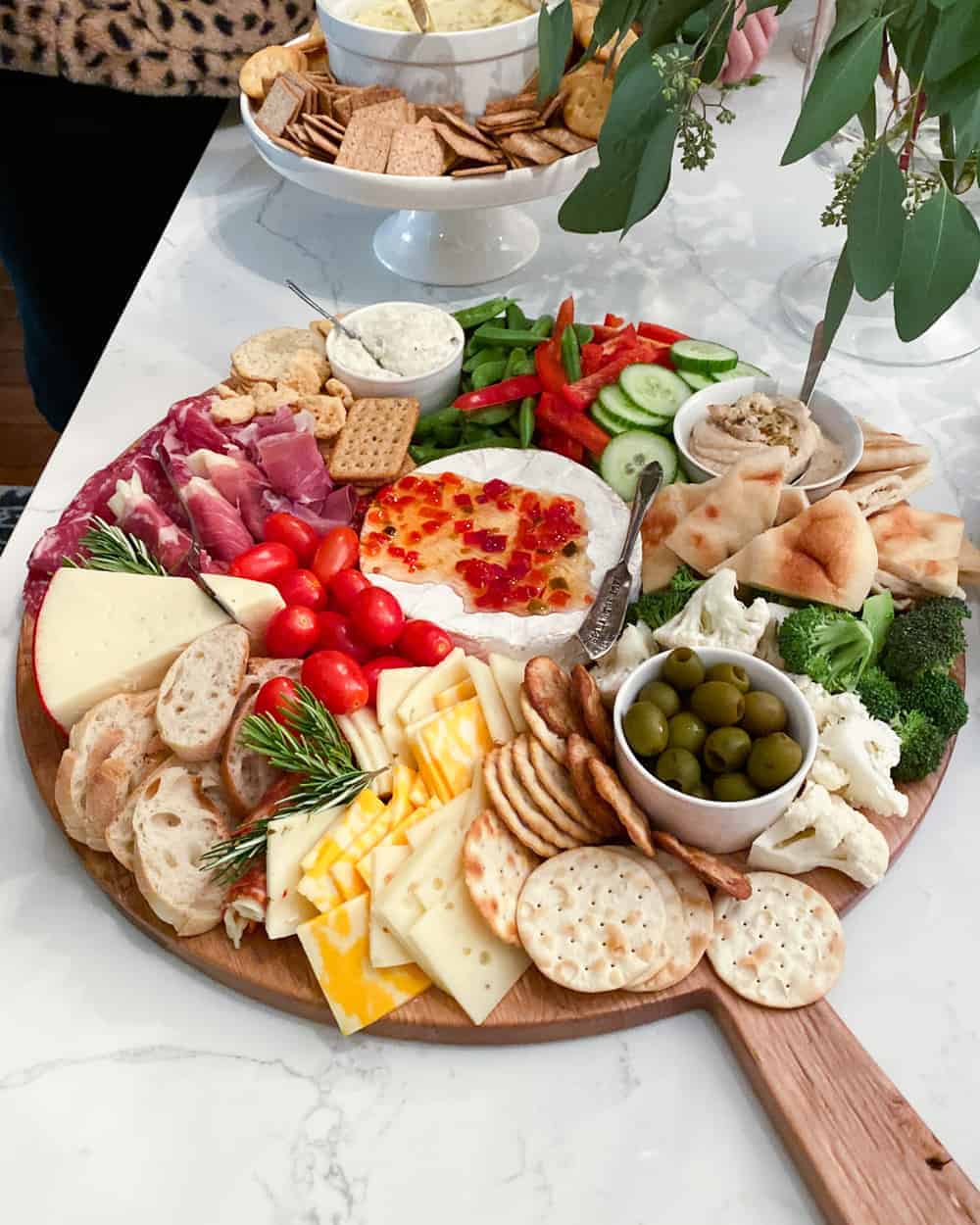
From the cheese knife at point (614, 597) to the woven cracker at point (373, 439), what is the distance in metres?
0.58

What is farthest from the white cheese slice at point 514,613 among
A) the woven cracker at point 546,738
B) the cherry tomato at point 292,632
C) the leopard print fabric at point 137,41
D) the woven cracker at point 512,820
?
the leopard print fabric at point 137,41

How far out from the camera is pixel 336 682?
2.15 meters

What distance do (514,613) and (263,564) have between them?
0.55 metres

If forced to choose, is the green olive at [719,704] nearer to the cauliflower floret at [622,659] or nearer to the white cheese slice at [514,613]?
the cauliflower floret at [622,659]

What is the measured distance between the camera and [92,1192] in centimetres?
173

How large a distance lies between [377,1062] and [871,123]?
6.80 ft

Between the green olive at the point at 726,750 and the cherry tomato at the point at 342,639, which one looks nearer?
the green olive at the point at 726,750

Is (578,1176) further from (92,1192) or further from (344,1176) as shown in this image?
(92,1192)

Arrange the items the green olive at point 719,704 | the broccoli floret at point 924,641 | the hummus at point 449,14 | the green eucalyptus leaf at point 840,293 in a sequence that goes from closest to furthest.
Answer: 1. the green olive at point 719,704
2. the green eucalyptus leaf at point 840,293
3. the broccoli floret at point 924,641
4. the hummus at point 449,14

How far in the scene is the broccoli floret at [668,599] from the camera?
2.31 meters

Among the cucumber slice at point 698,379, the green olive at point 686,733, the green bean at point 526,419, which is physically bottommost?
the green bean at point 526,419

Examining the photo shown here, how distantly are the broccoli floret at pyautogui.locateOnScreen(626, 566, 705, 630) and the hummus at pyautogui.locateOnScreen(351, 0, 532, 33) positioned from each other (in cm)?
172

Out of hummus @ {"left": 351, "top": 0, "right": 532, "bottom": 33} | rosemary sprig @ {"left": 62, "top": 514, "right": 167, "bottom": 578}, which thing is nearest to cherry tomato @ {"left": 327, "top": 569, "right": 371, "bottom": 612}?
rosemary sprig @ {"left": 62, "top": 514, "right": 167, "bottom": 578}


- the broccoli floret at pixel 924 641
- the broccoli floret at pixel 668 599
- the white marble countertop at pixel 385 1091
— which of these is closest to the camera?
the white marble countertop at pixel 385 1091
